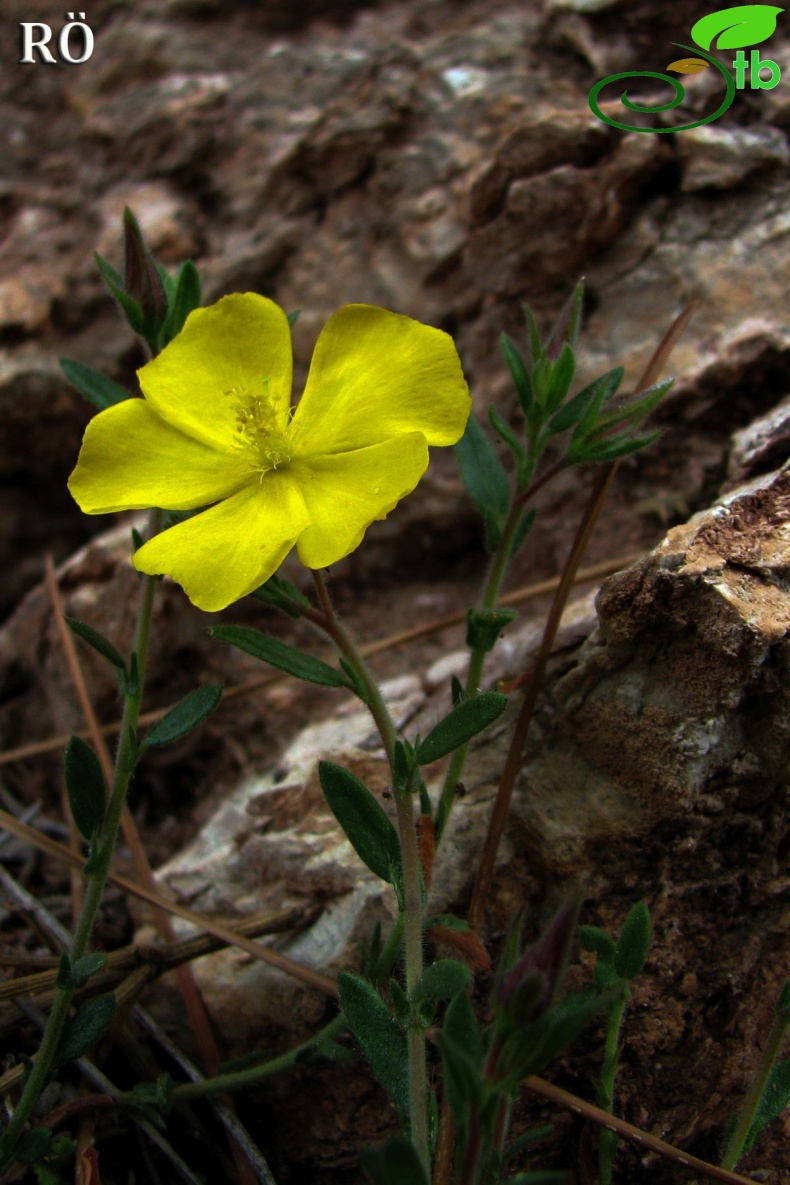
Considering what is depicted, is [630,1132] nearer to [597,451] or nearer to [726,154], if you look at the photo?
[597,451]

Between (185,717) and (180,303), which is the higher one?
(180,303)

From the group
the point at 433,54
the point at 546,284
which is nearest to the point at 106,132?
the point at 433,54

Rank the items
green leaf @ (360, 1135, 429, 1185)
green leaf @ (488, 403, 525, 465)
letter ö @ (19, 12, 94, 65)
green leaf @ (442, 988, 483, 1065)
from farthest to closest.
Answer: letter ö @ (19, 12, 94, 65) → green leaf @ (488, 403, 525, 465) → green leaf @ (442, 988, 483, 1065) → green leaf @ (360, 1135, 429, 1185)

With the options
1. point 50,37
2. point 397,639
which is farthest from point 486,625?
point 50,37

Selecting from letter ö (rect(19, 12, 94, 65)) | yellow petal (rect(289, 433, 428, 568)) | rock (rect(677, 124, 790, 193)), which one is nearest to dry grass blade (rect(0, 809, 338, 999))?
yellow petal (rect(289, 433, 428, 568))

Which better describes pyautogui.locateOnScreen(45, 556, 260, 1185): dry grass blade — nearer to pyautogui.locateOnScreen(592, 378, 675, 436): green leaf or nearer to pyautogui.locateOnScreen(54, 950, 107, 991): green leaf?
pyautogui.locateOnScreen(54, 950, 107, 991): green leaf
